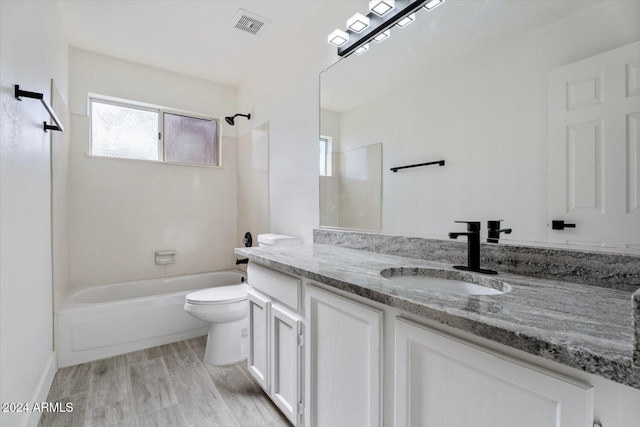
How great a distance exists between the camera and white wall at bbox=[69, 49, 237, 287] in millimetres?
2754

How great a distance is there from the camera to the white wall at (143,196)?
275cm

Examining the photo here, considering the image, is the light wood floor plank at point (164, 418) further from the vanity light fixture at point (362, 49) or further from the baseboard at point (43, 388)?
the vanity light fixture at point (362, 49)

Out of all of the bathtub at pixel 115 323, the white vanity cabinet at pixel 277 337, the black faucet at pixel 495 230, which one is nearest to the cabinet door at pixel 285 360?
the white vanity cabinet at pixel 277 337

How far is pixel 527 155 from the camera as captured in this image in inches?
42.4

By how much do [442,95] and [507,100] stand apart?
0.30m

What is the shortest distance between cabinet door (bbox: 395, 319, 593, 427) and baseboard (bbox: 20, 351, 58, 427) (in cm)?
170

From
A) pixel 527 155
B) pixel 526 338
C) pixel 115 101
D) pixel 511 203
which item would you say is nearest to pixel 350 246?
pixel 511 203

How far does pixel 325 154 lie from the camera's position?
6.91 ft

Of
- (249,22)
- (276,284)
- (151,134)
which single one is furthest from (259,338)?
(151,134)

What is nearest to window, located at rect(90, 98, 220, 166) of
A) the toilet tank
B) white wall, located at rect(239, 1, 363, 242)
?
white wall, located at rect(239, 1, 363, 242)

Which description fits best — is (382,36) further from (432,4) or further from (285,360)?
(285,360)

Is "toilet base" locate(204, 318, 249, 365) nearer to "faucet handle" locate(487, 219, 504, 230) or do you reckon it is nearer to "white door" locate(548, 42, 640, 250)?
"faucet handle" locate(487, 219, 504, 230)

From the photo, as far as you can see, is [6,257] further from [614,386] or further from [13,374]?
[614,386]

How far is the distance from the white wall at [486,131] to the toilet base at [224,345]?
4.60ft
